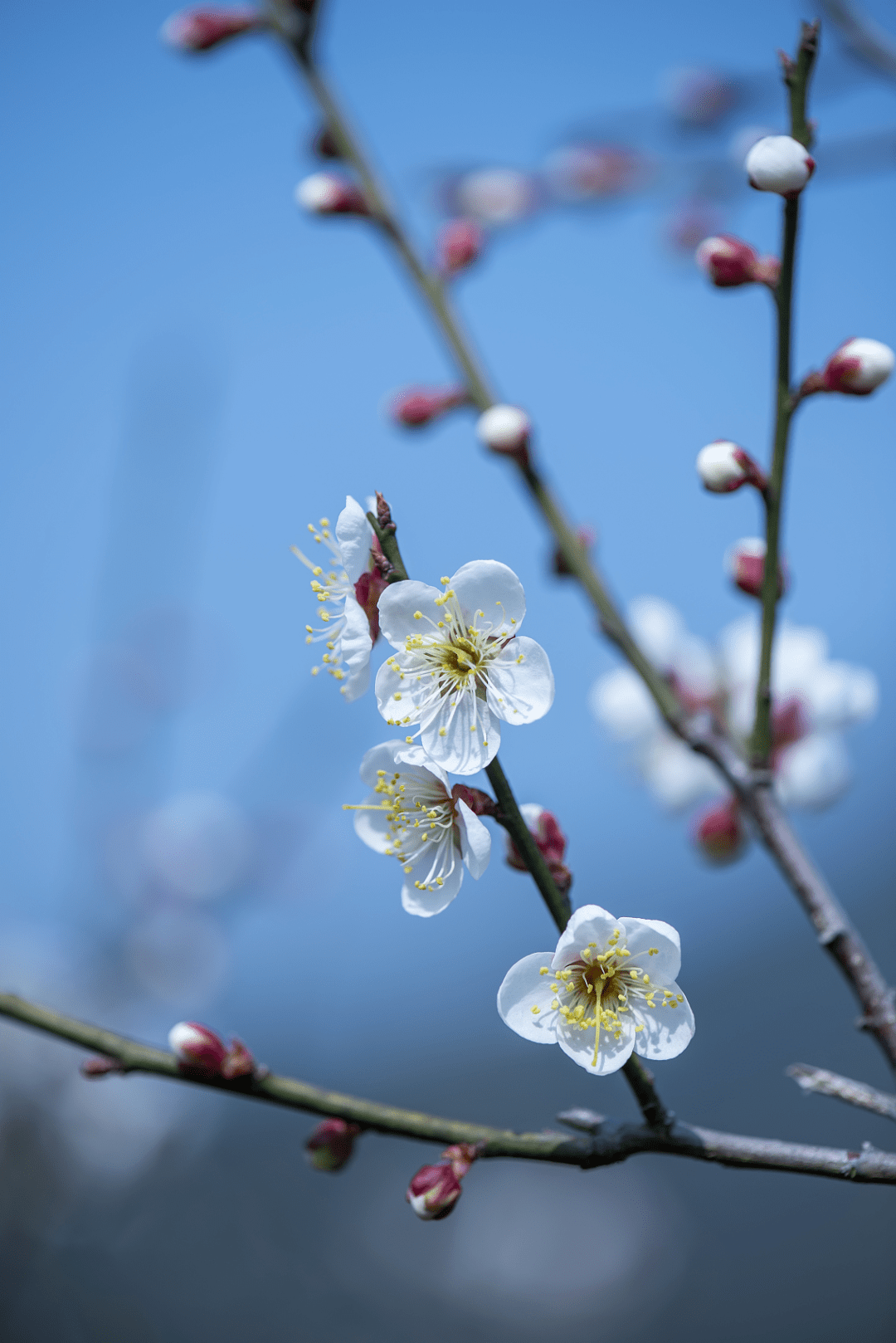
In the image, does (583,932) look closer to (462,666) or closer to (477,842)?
(477,842)

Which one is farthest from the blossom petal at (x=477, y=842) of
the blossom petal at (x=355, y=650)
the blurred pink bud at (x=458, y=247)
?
the blurred pink bud at (x=458, y=247)

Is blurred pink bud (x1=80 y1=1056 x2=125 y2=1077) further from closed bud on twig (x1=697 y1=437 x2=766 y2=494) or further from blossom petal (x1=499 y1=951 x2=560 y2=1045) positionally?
closed bud on twig (x1=697 y1=437 x2=766 y2=494)

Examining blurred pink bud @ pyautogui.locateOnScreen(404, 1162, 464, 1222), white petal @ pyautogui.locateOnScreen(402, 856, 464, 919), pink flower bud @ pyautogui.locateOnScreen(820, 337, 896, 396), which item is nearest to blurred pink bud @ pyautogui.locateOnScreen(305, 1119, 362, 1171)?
blurred pink bud @ pyautogui.locateOnScreen(404, 1162, 464, 1222)

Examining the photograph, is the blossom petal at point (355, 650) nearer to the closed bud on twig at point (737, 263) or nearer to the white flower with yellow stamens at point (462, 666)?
the white flower with yellow stamens at point (462, 666)

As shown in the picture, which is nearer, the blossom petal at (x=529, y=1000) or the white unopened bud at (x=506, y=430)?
the blossom petal at (x=529, y=1000)

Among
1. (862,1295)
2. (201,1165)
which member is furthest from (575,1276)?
(201,1165)
